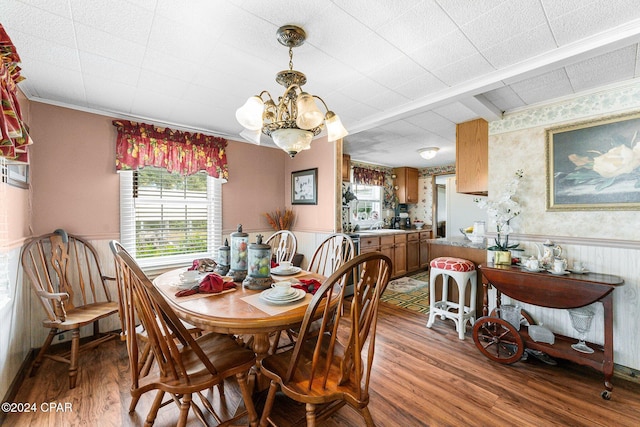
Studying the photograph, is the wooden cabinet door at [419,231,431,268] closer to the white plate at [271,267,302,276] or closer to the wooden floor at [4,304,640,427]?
the wooden floor at [4,304,640,427]

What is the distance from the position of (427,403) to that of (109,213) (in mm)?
3219

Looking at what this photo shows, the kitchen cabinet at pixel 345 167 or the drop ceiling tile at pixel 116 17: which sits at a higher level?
the drop ceiling tile at pixel 116 17

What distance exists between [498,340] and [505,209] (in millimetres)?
1222

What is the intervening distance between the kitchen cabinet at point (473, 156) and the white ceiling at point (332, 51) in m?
0.31

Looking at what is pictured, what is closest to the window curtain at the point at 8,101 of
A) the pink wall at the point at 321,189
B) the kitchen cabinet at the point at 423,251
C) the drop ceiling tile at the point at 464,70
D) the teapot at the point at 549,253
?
the drop ceiling tile at the point at 464,70

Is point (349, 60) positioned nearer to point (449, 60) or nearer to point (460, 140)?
point (449, 60)

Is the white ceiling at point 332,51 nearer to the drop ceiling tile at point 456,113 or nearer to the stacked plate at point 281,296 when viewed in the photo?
the drop ceiling tile at point 456,113

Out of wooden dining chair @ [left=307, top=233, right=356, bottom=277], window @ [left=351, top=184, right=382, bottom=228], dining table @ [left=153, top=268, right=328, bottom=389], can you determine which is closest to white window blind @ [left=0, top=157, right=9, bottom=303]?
dining table @ [left=153, top=268, right=328, bottom=389]

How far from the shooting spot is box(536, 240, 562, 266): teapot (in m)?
2.22

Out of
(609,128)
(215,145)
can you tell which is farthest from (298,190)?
(609,128)

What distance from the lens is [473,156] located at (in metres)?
3.03

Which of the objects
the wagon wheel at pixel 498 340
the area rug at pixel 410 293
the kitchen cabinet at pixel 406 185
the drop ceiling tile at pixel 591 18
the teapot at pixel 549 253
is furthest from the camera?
the kitchen cabinet at pixel 406 185

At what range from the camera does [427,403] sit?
170 centimetres

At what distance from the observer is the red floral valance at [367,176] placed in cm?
525
